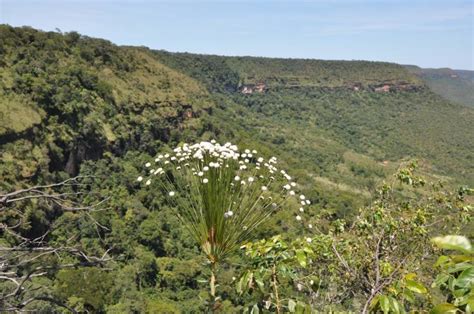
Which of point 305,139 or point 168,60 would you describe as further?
point 168,60

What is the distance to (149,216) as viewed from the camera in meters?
39.7

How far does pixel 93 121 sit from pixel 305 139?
64.7 metres

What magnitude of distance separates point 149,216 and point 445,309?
1540 inches

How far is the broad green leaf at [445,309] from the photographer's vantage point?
1.83 meters

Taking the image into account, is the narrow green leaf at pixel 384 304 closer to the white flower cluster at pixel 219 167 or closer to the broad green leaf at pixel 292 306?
the broad green leaf at pixel 292 306

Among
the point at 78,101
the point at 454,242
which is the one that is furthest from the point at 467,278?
the point at 78,101

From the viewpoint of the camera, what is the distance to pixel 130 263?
110 ft

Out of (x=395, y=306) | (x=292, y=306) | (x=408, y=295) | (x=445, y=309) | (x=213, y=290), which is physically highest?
(x=445, y=309)

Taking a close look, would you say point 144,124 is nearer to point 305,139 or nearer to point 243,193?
point 243,193

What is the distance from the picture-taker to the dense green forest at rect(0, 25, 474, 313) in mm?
3318

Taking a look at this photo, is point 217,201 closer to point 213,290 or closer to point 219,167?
point 219,167

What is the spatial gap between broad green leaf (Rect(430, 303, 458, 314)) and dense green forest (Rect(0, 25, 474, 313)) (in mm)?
77

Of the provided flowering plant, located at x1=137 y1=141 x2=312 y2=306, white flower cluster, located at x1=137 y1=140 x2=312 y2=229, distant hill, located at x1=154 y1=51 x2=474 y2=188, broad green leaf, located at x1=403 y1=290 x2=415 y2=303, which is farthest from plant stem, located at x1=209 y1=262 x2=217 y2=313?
distant hill, located at x1=154 y1=51 x2=474 y2=188

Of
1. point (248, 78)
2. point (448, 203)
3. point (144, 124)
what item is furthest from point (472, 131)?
point (448, 203)
